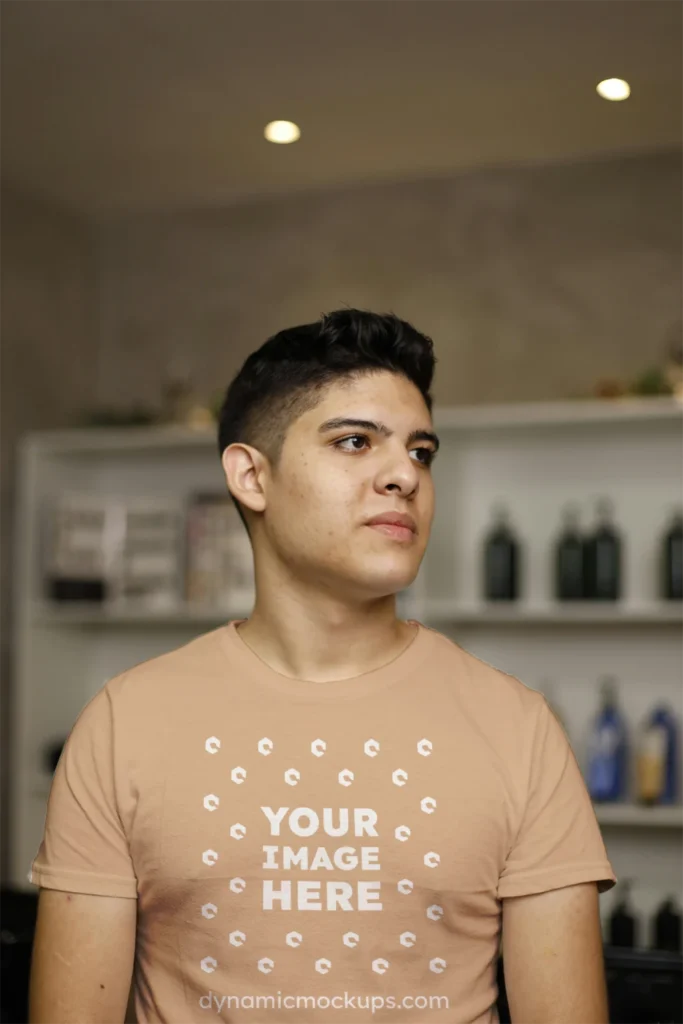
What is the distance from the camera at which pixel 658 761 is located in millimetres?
3492

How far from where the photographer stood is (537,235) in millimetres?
4047

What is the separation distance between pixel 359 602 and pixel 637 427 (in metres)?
2.38

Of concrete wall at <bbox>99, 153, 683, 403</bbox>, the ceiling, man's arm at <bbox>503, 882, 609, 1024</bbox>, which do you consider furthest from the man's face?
concrete wall at <bbox>99, 153, 683, 403</bbox>

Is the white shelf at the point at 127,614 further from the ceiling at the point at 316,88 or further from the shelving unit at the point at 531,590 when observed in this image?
the ceiling at the point at 316,88

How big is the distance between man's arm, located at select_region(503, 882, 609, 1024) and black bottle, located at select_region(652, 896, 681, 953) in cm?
220

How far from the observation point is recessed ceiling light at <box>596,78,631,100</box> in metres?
3.38

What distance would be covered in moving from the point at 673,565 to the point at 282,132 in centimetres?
177

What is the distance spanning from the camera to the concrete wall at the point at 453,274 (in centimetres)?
394

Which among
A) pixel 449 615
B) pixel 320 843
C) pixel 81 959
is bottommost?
pixel 81 959

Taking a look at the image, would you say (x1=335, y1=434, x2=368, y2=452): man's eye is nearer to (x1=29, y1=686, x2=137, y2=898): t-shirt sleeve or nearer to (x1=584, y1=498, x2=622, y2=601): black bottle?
(x1=29, y1=686, x2=137, y2=898): t-shirt sleeve

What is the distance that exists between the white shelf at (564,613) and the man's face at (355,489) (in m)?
2.13

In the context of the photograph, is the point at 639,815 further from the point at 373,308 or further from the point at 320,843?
the point at 320,843

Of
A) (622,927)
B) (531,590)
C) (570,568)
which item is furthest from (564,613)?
(622,927)

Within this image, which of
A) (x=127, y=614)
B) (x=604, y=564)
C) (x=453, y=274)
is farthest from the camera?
(x=453, y=274)
